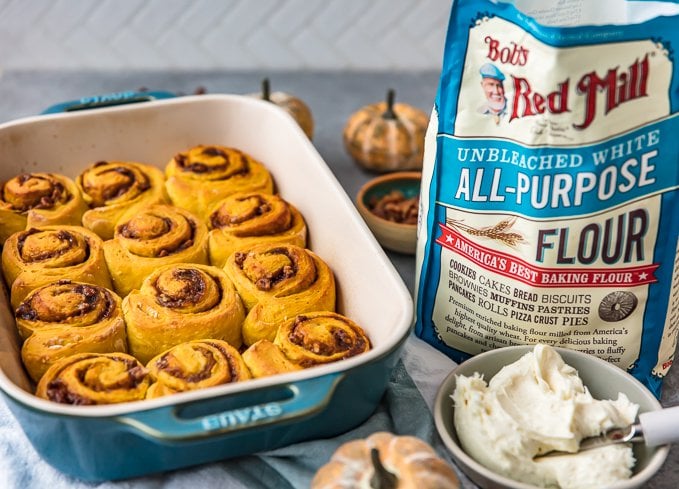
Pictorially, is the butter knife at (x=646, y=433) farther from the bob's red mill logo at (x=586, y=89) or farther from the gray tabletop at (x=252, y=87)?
the gray tabletop at (x=252, y=87)

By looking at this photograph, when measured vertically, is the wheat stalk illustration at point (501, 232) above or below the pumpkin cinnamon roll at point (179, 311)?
above

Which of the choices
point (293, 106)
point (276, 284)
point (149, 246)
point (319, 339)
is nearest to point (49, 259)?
point (149, 246)

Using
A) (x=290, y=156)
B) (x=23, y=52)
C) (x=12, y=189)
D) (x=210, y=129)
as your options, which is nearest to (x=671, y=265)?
(x=290, y=156)

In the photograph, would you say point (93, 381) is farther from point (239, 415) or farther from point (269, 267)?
point (269, 267)

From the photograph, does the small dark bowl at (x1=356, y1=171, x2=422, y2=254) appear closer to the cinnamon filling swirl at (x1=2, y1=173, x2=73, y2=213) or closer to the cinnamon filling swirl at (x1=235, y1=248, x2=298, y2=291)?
the cinnamon filling swirl at (x1=235, y1=248, x2=298, y2=291)

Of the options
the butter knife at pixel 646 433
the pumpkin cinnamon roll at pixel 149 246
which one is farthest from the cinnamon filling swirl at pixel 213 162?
the butter knife at pixel 646 433

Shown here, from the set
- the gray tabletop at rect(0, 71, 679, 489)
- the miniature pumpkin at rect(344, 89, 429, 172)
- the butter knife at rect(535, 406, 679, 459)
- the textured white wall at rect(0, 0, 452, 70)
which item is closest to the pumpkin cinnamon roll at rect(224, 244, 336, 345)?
the butter knife at rect(535, 406, 679, 459)
